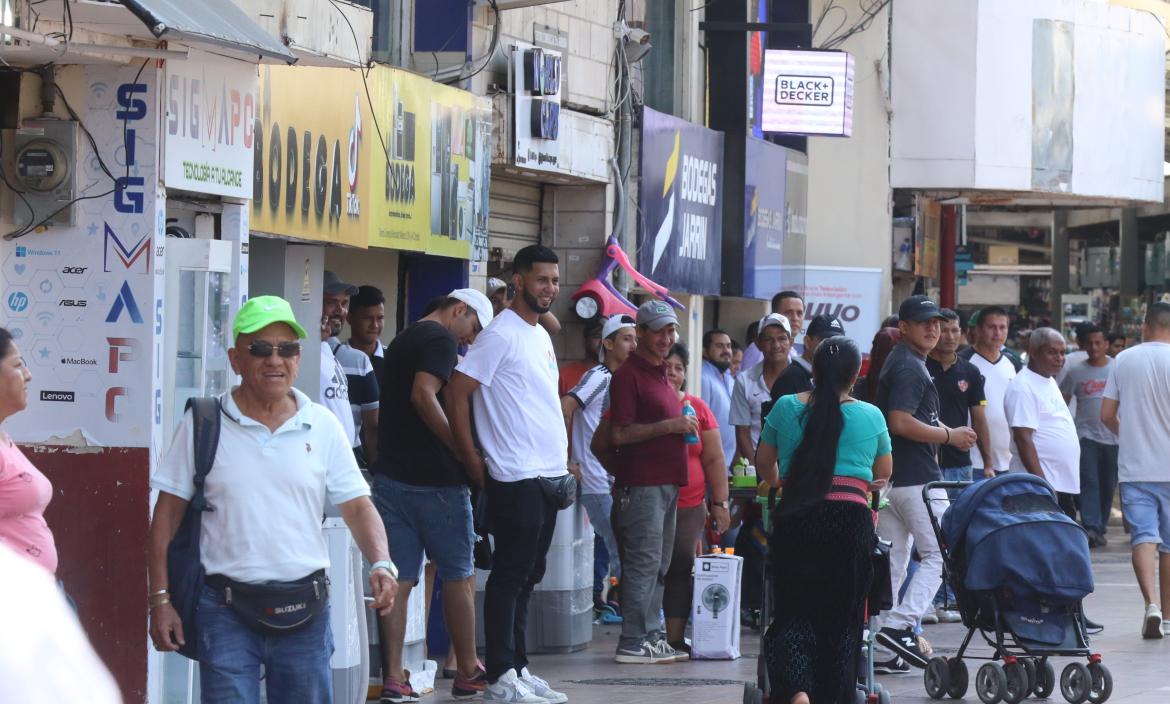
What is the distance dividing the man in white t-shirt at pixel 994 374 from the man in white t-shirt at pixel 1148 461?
109 cm

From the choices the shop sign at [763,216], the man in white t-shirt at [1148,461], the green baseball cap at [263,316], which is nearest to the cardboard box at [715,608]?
the man in white t-shirt at [1148,461]

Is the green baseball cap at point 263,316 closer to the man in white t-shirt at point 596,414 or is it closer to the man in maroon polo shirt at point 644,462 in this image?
the man in maroon polo shirt at point 644,462

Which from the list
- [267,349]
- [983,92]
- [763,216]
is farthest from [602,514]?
[983,92]

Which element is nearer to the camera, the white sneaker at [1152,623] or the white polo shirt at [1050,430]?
the white sneaker at [1152,623]

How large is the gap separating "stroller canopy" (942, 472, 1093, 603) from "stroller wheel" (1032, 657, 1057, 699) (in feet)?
1.46

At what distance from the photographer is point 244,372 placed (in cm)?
587

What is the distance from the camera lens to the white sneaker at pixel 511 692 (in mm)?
8797

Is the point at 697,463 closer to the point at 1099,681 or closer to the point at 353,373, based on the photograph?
the point at 353,373

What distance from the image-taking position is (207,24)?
708 centimetres

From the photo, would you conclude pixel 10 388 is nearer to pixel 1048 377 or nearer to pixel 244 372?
pixel 244 372

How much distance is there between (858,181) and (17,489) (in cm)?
2020

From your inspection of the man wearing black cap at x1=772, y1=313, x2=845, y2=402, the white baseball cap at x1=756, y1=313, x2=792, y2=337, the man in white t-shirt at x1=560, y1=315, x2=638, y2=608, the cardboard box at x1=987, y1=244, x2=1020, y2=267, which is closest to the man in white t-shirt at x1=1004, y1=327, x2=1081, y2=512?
the white baseball cap at x1=756, y1=313, x2=792, y2=337

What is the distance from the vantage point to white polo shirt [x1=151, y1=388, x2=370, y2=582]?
18.7 feet

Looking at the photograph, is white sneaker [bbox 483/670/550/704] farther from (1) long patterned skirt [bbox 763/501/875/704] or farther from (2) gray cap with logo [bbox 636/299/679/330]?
(2) gray cap with logo [bbox 636/299/679/330]
